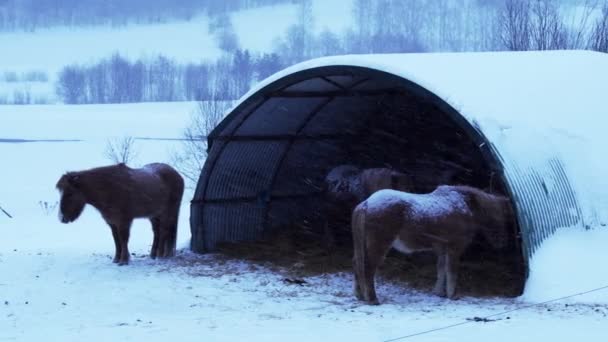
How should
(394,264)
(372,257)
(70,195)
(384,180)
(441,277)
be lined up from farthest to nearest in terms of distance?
(384,180)
(70,195)
(394,264)
(441,277)
(372,257)

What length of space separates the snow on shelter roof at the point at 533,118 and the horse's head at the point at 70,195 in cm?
293

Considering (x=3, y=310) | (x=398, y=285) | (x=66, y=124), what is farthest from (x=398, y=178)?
(x=66, y=124)

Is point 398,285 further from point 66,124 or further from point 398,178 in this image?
point 66,124

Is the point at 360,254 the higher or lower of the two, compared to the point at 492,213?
lower

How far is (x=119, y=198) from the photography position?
12.1 m

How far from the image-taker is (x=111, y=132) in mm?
46719

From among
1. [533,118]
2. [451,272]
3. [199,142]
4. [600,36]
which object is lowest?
[451,272]

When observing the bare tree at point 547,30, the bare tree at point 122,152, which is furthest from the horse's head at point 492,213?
the bare tree at point 122,152

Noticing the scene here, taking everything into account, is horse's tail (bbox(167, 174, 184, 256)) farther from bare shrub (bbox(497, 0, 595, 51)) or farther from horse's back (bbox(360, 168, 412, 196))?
bare shrub (bbox(497, 0, 595, 51))

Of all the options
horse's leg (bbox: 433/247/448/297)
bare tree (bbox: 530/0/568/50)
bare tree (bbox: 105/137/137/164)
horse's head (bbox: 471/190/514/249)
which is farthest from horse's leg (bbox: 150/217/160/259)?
bare tree (bbox: 105/137/137/164)

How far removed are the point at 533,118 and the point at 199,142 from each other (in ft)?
76.7

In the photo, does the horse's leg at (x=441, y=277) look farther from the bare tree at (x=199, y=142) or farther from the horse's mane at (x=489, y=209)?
the bare tree at (x=199, y=142)

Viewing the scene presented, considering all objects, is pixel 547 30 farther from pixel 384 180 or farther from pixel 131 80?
pixel 131 80

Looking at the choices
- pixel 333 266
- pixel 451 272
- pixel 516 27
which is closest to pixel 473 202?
pixel 451 272
